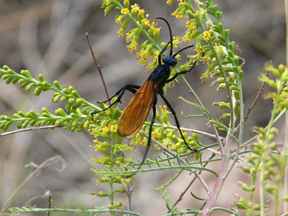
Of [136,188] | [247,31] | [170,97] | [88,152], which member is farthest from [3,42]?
[247,31]

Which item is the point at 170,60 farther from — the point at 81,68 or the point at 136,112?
the point at 81,68

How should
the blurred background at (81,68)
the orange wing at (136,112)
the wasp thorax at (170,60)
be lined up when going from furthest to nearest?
1. the blurred background at (81,68)
2. the wasp thorax at (170,60)
3. the orange wing at (136,112)

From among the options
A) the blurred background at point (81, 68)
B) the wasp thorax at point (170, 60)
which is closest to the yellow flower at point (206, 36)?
the wasp thorax at point (170, 60)

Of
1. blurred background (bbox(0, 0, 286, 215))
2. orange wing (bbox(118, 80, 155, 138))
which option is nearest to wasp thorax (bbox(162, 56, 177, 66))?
orange wing (bbox(118, 80, 155, 138))

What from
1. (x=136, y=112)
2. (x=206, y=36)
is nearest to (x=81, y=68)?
(x=136, y=112)

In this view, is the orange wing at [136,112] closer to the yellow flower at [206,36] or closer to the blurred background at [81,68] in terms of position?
the yellow flower at [206,36]

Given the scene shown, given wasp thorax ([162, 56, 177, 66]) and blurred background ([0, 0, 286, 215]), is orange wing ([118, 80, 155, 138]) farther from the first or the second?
blurred background ([0, 0, 286, 215])
